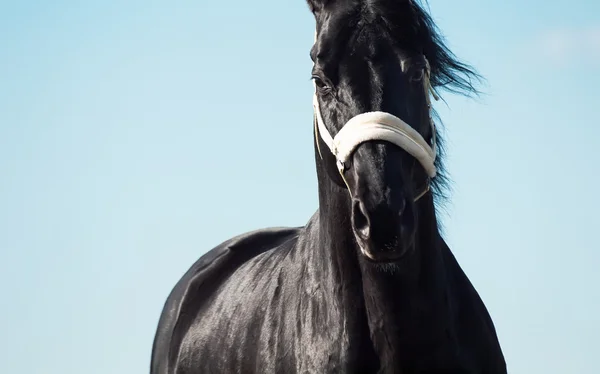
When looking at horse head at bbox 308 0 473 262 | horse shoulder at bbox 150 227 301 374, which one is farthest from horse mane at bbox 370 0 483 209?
horse shoulder at bbox 150 227 301 374

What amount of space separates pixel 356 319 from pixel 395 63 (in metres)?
1.19

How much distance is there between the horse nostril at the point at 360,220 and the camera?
14.4 ft

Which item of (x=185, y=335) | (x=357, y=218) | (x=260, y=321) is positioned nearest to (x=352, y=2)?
(x=357, y=218)

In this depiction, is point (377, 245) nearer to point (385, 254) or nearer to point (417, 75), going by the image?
point (385, 254)

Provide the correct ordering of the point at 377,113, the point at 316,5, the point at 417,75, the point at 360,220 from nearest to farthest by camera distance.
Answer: the point at 360,220
the point at 377,113
the point at 417,75
the point at 316,5

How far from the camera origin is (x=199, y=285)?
7.75m

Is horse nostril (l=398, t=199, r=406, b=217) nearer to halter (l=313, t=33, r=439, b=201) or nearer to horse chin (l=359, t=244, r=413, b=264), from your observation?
horse chin (l=359, t=244, r=413, b=264)

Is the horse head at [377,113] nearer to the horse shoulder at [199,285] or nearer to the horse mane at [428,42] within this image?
the horse mane at [428,42]

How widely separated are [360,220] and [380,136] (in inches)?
14.6

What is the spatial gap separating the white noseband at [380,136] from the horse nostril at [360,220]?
0.99 feet

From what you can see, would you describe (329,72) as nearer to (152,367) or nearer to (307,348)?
(307,348)

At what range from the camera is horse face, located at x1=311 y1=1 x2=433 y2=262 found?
4.37 metres

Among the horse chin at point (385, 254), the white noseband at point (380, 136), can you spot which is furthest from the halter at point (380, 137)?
the horse chin at point (385, 254)

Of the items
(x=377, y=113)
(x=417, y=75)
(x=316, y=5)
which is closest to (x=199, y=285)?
(x=316, y=5)
